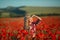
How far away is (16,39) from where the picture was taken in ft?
5.74

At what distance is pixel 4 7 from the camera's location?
1.79 meters

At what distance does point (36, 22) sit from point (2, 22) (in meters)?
0.47

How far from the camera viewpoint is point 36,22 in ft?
5.76

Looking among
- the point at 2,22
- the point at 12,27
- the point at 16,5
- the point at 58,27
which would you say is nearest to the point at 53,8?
the point at 58,27

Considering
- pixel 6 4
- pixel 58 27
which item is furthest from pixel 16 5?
pixel 58 27

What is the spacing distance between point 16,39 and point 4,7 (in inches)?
18.3

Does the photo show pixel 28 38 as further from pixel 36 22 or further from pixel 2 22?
pixel 2 22

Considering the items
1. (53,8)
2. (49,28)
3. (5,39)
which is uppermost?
(53,8)

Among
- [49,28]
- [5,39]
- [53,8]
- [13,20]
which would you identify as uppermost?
[53,8]

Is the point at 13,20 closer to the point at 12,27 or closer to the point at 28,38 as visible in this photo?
the point at 12,27

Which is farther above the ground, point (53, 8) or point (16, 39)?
point (53, 8)

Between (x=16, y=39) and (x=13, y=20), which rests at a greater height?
(x=13, y=20)

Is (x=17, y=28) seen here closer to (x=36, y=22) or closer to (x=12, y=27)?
(x=12, y=27)

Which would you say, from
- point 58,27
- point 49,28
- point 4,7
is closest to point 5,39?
point 4,7
